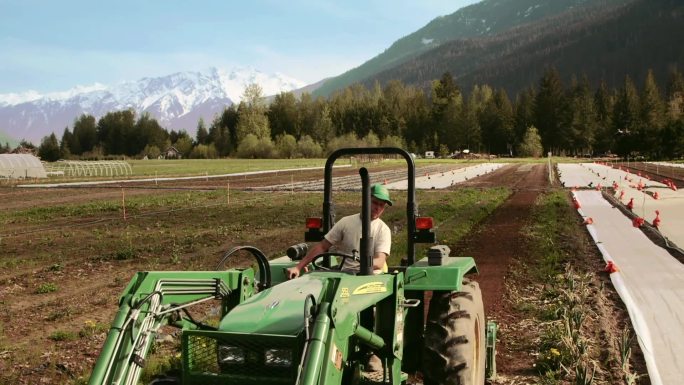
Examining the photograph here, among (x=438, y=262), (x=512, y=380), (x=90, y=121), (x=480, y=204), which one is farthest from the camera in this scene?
(x=90, y=121)

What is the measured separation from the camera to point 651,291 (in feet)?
33.8

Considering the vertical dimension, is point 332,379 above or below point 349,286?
below

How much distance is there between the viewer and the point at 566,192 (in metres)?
32.3

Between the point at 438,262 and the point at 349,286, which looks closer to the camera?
the point at 349,286

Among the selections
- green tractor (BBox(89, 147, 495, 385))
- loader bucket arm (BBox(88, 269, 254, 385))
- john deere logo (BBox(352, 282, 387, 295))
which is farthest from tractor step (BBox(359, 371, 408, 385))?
loader bucket arm (BBox(88, 269, 254, 385))

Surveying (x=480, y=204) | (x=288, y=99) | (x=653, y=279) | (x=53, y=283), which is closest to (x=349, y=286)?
(x=653, y=279)

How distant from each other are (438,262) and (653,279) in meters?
6.67

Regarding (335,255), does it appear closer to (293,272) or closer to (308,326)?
(293,272)

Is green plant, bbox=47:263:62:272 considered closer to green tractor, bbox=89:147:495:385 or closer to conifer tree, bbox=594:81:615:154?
green tractor, bbox=89:147:495:385

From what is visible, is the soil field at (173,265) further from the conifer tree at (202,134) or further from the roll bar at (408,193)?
the conifer tree at (202,134)

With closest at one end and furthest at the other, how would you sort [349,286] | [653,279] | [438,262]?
[349,286], [438,262], [653,279]

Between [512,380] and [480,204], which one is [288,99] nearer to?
[480,204]

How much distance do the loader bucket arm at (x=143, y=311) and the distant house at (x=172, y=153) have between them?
480 ft

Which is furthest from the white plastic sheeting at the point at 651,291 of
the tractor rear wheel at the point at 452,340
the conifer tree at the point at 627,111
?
the conifer tree at the point at 627,111
